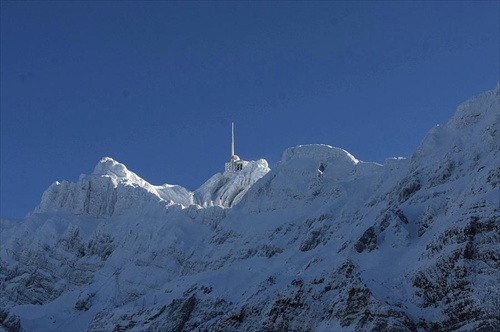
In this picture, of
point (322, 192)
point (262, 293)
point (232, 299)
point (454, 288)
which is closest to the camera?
point (454, 288)

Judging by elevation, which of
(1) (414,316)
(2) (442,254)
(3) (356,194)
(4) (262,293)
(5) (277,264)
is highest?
(3) (356,194)

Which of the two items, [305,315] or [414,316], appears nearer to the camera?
[414,316]

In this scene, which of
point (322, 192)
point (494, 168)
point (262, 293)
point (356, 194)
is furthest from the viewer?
point (322, 192)

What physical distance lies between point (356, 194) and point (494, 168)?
5796 cm

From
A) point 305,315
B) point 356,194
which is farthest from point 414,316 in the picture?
point 356,194

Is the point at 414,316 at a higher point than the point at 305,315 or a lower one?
lower

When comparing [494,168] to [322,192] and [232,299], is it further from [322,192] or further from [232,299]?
[322,192]

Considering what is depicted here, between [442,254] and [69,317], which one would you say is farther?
[69,317]

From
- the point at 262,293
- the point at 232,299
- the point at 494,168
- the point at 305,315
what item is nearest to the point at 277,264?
the point at 232,299

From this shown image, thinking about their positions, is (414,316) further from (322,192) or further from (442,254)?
(322,192)

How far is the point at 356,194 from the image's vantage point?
176250 millimetres

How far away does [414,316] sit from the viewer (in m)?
106

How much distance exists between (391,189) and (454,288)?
177 ft

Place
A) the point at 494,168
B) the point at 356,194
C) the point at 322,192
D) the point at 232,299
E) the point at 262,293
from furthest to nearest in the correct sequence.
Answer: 1. the point at 322,192
2. the point at 356,194
3. the point at 232,299
4. the point at 262,293
5. the point at 494,168
